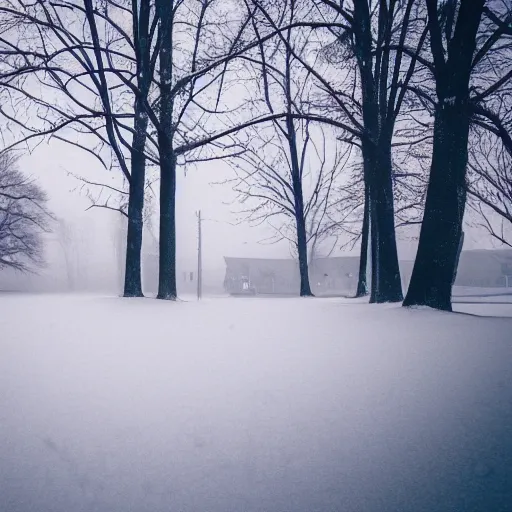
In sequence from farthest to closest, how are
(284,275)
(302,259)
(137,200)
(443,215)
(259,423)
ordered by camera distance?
(284,275), (302,259), (137,200), (443,215), (259,423)

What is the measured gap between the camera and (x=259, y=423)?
2053mm

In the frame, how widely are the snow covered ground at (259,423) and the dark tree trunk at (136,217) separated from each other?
5856mm

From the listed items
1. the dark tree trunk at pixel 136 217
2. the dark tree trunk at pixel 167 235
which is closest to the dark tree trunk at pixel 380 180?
the dark tree trunk at pixel 167 235

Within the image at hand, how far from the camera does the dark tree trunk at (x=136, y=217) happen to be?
9602 mm

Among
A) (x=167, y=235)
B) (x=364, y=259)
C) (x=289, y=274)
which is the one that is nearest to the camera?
(x=167, y=235)

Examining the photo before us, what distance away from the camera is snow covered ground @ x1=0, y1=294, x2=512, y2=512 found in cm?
150

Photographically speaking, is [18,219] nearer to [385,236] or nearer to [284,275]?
[385,236]

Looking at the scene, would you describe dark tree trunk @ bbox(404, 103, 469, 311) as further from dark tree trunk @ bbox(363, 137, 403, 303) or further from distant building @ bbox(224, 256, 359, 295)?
distant building @ bbox(224, 256, 359, 295)

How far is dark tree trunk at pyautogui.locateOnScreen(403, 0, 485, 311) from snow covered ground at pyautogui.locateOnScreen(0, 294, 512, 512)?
175 cm

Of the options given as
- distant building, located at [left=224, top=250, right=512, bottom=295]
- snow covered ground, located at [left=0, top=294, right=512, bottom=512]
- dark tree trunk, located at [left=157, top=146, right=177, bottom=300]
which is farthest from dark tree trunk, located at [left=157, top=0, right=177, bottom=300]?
distant building, located at [left=224, top=250, right=512, bottom=295]

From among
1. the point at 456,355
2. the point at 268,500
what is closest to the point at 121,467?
the point at 268,500

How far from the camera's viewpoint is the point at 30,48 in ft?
26.1

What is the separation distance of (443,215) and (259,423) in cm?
458

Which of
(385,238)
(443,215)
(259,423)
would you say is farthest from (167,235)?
(259,423)
